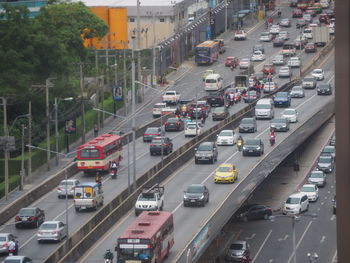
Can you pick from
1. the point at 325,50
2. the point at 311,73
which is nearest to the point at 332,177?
the point at 311,73

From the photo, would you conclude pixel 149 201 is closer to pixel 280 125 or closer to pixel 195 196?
pixel 195 196

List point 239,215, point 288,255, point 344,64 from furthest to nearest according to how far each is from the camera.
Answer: point 239,215 → point 288,255 → point 344,64

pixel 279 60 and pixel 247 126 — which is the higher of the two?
pixel 279 60

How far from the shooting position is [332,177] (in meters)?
90.6

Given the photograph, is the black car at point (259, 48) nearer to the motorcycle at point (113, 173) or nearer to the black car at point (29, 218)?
the motorcycle at point (113, 173)

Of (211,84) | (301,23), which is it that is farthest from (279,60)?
(301,23)

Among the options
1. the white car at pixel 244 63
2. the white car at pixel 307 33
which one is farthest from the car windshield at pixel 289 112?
the white car at pixel 307 33

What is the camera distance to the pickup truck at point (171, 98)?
11681cm

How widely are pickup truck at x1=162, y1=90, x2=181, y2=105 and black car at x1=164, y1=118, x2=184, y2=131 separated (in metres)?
14.7

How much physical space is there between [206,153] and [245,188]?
17633 mm

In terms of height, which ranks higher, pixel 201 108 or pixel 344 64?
pixel 344 64

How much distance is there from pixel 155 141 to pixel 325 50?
207 feet

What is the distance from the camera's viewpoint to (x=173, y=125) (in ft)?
330

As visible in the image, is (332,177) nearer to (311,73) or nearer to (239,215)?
(239,215)
